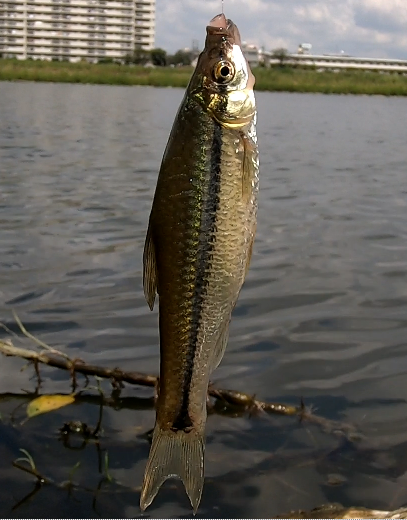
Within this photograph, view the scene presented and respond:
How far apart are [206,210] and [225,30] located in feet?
2.06

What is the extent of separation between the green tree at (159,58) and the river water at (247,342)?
278 feet

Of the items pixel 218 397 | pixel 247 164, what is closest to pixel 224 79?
pixel 247 164

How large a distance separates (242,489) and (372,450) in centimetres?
119

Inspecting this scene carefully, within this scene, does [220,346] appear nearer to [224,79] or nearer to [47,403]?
[224,79]

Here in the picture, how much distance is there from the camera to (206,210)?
101 inches

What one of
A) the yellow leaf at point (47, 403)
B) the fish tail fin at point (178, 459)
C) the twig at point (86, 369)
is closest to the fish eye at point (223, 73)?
the fish tail fin at point (178, 459)

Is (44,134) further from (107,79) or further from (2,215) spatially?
(107,79)

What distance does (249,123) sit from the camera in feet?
Answer: 8.20

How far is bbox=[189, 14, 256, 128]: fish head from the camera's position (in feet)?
8.18

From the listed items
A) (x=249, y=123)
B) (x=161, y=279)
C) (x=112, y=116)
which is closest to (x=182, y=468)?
(x=161, y=279)

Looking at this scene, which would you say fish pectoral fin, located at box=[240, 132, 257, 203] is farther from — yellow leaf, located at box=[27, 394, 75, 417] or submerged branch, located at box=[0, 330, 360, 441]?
yellow leaf, located at box=[27, 394, 75, 417]

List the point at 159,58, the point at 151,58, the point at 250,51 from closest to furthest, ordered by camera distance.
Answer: the point at 250,51 → the point at 159,58 → the point at 151,58

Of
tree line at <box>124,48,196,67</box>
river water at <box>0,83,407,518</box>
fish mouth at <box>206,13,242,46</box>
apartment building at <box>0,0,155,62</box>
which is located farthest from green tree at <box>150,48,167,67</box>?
fish mouth at <box>206,13,242,46</box>

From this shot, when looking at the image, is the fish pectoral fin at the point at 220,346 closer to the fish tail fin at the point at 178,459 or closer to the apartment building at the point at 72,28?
the fish tail fin at the point at 178,459
